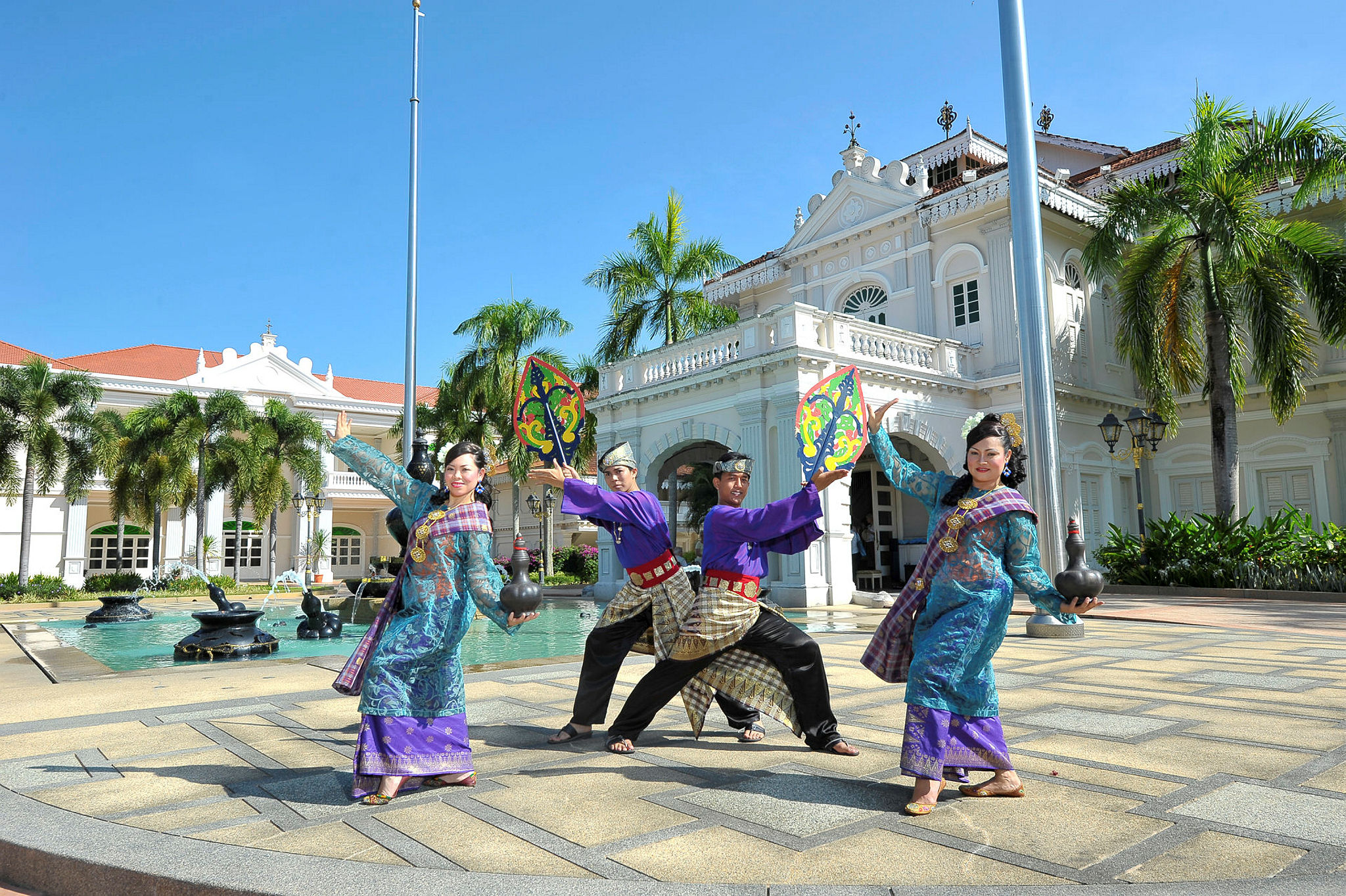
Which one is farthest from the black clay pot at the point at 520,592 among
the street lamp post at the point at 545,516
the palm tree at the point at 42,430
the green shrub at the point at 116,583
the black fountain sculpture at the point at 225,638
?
the palm tree at the point at 42,430

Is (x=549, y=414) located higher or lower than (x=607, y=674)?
higher

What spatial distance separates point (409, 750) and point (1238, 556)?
1680cm

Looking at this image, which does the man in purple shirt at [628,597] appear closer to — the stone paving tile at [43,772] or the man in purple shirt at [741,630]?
the man in purple shirt at [741,630]

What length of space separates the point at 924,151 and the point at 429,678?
2507cm

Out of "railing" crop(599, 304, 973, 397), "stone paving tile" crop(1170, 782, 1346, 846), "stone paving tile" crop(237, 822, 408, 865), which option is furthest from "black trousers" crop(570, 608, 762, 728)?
"railing" crop(599, 304, 973, 397)

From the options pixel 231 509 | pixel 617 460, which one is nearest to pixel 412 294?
pixel 617 460

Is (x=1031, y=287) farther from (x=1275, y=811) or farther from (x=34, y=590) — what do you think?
(x=34, y=590)

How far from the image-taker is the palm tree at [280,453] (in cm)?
2916

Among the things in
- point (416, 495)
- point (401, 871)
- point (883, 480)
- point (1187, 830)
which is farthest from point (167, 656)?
point (883, 480)

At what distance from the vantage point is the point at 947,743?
3.45 m

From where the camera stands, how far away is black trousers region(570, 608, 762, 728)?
15.9 feet

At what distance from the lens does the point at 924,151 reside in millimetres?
25359

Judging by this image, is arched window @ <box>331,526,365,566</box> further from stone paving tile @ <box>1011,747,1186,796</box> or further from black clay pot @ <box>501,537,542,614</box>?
stone paving tile @ <box>1011,747,1186,796</box>

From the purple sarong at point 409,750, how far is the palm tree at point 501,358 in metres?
22.3
